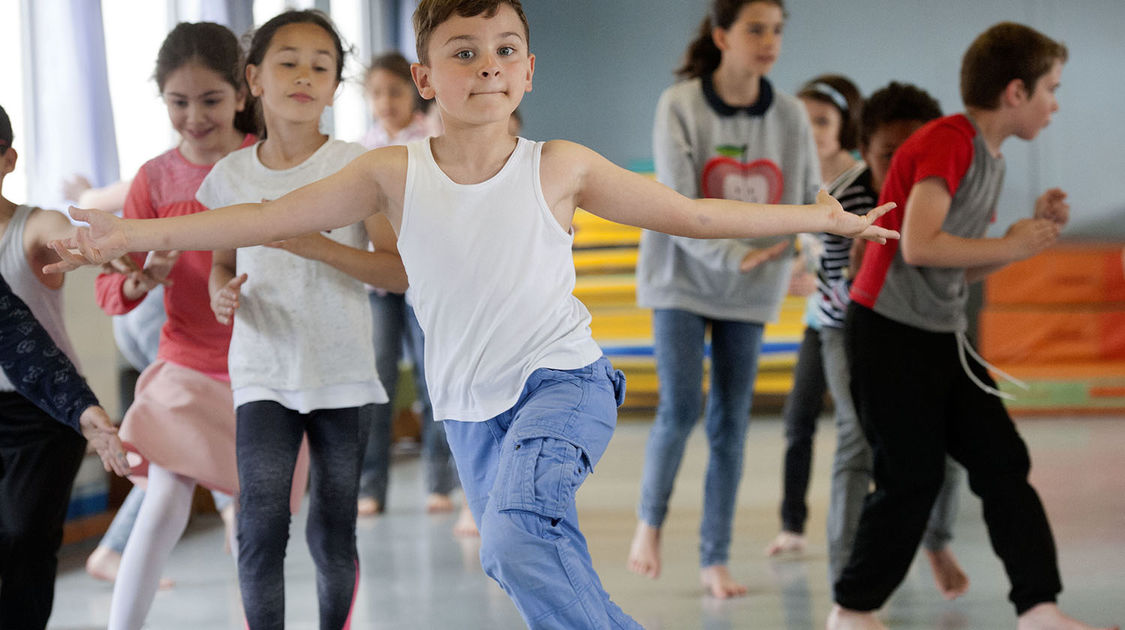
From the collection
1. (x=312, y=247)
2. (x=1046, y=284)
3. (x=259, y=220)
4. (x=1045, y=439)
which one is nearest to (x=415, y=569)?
(x=312, y=247)

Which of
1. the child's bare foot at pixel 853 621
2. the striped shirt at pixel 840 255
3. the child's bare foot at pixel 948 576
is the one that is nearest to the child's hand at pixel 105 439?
the child's bare foot at pixel 853 621

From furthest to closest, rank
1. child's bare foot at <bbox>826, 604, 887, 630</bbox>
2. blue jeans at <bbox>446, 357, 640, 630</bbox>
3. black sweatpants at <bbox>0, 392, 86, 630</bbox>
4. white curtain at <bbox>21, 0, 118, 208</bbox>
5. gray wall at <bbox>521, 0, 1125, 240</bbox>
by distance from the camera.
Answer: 1. gray wall at <bbox>521, 0, 1125, 240</bbox>
2. white curtain at <bbox>21, 0, 118, 208</bbox>
3. child's bare foot at <bbox>826, 604, 887, 630</bbox>
4. black sweatpants at <bbox>0, 392, 86, 630</bbox>
5. blue jeans at <bbox>446, 357, 640, 630</bbox>

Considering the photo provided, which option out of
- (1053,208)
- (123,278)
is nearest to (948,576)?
(1053,208)

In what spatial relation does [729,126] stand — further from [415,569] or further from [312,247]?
[415,569]

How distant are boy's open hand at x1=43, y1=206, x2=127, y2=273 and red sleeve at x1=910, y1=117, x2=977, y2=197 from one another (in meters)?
1.35

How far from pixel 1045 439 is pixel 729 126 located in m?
2.80

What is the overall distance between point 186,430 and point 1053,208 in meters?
1.61

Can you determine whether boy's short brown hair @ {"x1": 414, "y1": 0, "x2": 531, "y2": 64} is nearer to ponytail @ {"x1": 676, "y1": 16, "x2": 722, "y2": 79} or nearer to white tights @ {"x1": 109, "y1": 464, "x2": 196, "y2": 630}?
white tights @ {"x1": 109, "y1": 464, "x2": 196, "y2": 630}

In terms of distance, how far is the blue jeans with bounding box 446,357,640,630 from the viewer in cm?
131

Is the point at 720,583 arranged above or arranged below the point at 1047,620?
below

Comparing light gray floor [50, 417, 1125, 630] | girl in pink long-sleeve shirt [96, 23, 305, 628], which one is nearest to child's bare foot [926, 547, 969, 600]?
light gray floor [50, 417, 1125, 630]

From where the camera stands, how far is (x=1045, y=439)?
4.54m

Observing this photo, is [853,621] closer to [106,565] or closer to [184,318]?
[184,318]

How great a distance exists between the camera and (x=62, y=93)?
3.31 m
